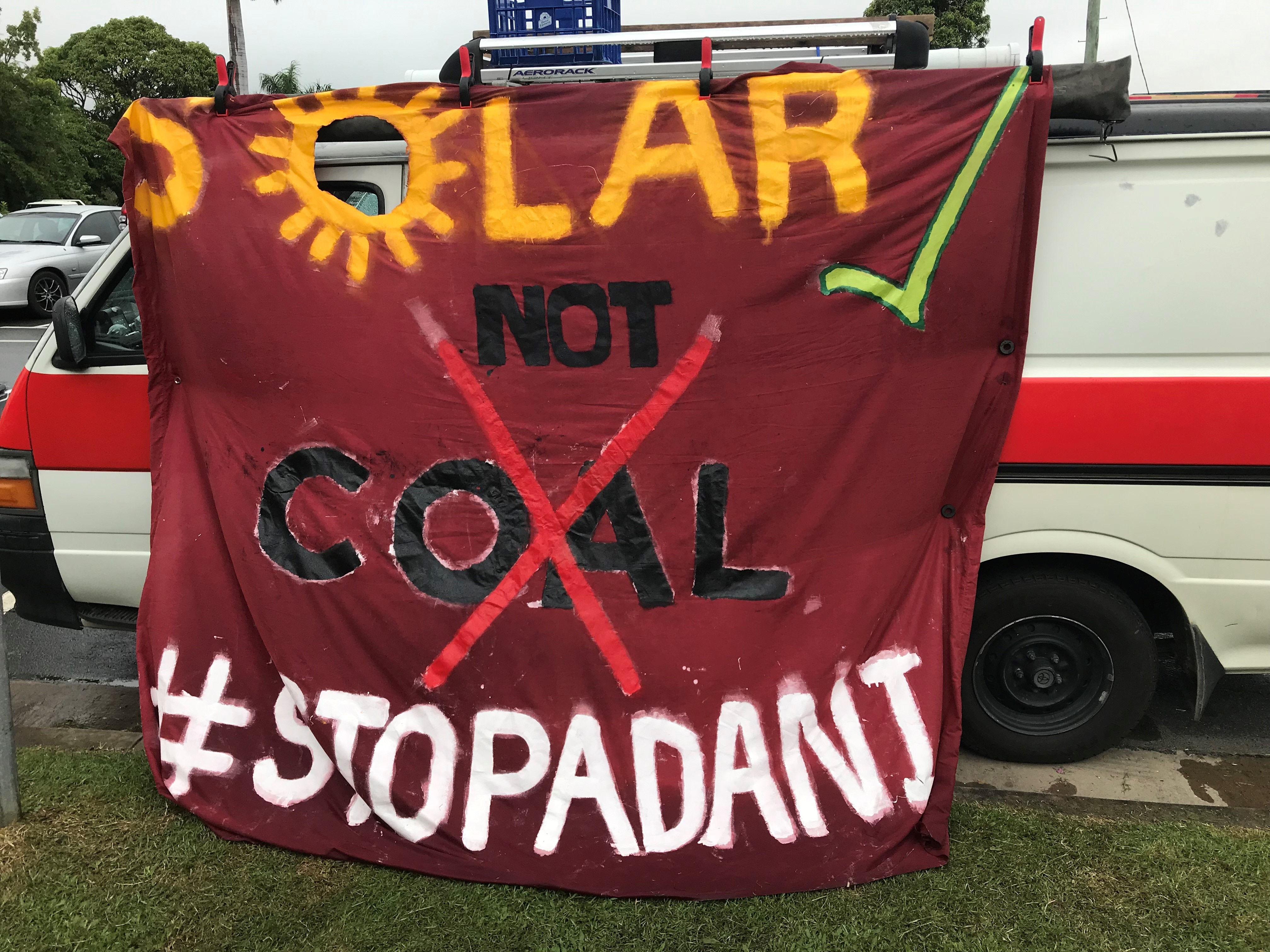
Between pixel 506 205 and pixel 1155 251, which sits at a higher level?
pixel 506 205

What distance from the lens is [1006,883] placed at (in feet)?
8.95

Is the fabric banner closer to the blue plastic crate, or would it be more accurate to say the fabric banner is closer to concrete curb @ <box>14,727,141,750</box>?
the blue plastic crate

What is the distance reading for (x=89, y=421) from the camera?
337 centimetres

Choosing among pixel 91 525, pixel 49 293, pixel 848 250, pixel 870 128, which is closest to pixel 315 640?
pixel 91 525

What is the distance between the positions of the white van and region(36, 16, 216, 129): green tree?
3863cm

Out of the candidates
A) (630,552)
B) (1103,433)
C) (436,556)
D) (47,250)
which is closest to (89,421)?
(436,556)

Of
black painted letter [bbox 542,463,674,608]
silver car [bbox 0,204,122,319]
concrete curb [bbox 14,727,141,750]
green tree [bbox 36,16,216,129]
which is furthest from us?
green tree [bbox 36,16,216,129]

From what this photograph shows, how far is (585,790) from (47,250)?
13446mm

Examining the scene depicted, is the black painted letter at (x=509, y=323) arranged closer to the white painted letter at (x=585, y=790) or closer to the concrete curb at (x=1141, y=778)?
the white painted letter at (x=585, y=790)

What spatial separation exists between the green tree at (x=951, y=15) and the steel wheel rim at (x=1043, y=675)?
1765 centimetres

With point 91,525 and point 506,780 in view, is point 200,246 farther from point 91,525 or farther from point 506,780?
point 506,780

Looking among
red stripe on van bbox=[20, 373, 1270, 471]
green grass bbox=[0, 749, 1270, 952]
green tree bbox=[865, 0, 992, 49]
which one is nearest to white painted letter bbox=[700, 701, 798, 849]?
green grass bbox=[0, 749, 1270, 952]

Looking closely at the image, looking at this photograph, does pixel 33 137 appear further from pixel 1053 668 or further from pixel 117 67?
pixel 1053 668

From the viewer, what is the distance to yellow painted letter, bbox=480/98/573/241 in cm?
282
